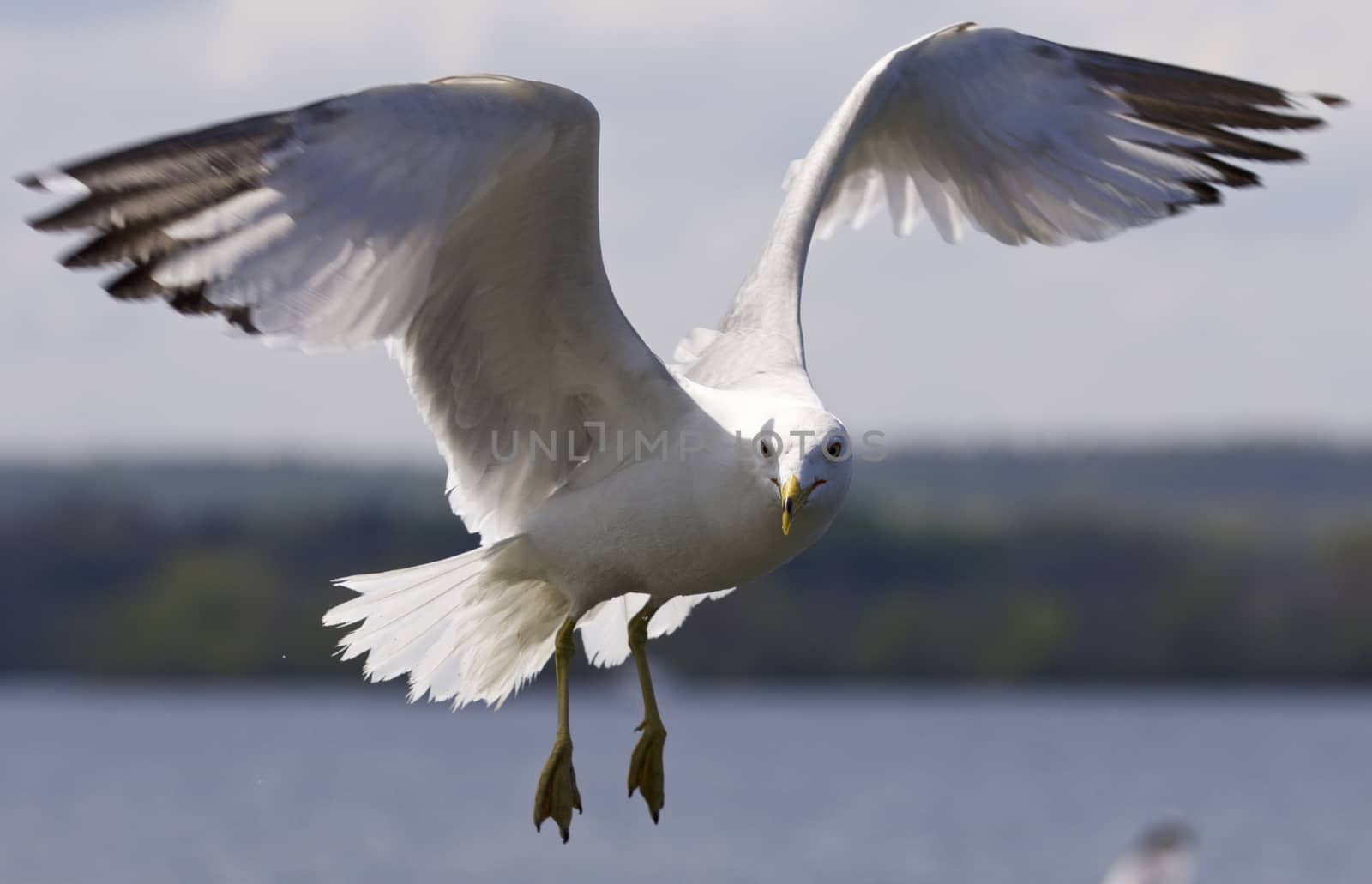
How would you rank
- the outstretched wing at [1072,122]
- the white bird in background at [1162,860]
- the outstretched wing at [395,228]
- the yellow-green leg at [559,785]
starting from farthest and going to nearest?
the white bird in background at [1162,860]
the outstretched wing at [1072,122]
the yellow-green leg at [559,785]
the outstretched wing at [395,228]

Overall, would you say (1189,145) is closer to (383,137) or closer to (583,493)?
(583,493)

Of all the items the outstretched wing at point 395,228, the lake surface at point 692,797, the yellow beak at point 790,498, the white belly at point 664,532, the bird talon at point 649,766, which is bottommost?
the lake surface at point 692,797

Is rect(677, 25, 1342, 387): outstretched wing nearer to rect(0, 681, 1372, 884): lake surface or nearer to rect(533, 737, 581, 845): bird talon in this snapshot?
rect(533, 737, 581, 845): bird talon

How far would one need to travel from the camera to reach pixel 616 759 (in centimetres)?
5469

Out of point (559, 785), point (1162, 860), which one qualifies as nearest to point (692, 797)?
point (1162, 860)

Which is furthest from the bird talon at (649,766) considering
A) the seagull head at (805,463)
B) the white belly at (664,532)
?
the seagull head at (805,463)

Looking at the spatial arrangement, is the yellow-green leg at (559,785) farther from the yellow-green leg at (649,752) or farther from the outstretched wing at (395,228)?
the outstretched wing at (395,228)

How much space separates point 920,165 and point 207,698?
83.3m

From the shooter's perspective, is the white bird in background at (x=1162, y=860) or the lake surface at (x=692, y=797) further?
the lake surface at (x=692, y=797)

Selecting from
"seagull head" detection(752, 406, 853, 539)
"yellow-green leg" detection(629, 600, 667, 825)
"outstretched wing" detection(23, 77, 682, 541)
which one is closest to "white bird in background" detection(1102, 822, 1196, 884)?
"yellow-green leg" detection(629, 600, 667, 825)

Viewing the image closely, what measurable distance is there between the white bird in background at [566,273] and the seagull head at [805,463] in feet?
0.03

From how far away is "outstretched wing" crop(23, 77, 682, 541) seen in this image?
19.2 feet

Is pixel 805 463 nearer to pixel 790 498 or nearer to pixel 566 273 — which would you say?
pixel 790 498

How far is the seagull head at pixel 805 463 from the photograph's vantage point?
6.16 metres
